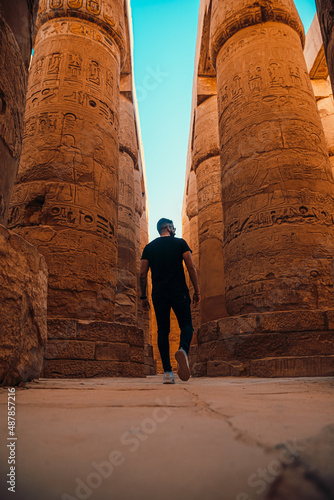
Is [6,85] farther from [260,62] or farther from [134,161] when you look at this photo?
[134,161]

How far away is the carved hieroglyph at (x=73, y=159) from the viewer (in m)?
4.76

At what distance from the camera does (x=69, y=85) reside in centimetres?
568

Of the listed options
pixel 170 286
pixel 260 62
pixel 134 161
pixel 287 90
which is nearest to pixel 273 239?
pixel 170 286

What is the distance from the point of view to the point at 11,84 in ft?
7.52

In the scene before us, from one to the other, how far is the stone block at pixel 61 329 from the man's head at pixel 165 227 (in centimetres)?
166

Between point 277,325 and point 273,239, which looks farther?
point 273,239

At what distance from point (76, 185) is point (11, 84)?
9.39ft

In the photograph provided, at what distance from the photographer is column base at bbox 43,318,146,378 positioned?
4.16 meters

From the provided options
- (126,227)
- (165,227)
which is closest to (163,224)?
(165,227)

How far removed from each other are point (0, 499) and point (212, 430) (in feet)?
1.59

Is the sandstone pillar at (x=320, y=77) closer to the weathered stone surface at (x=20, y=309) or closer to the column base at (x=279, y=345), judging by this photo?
the column base at (x=279, y=345)

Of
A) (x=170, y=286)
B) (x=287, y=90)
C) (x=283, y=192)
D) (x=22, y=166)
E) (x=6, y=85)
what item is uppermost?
(x=287, y=90)

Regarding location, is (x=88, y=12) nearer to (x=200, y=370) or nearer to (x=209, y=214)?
(x=209, y=214)

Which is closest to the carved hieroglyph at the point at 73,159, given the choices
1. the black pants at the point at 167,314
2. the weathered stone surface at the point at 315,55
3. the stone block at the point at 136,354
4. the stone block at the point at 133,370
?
the stone block at the point at 136,354
